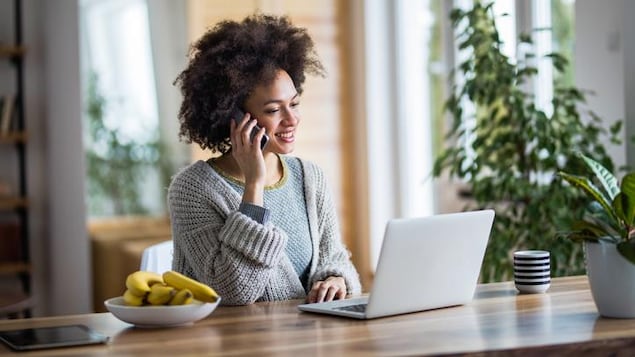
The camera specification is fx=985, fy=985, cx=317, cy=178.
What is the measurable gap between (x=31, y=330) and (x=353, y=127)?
4.20 meters

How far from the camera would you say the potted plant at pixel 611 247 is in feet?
6.74

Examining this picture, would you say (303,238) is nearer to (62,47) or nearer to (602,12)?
(602,12)

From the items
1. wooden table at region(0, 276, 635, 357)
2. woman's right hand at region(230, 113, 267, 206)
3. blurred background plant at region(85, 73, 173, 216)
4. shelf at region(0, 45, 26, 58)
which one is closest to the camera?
wooden table at region(0, 276, 635, 357)

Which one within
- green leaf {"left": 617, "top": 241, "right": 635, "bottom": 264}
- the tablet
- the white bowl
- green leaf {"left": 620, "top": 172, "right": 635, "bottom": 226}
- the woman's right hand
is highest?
the woman's right hand

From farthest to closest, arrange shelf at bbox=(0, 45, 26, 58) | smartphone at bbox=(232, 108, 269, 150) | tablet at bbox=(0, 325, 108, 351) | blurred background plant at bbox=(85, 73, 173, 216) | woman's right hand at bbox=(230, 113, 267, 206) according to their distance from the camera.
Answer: blurred background plant at bbox=(85, 73, 173, 216) → shelf at bbox=(0, 45, 26, 58) → smartphone at bbox=(232, 108, 269, 150) → woman's right hand at bbox=(230, 113, 267, 206) → tablet at bbox=(0, 325, 108, 351)

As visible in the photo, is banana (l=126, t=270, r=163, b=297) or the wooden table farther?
banana (l=126, t=270, r=163, b=297)

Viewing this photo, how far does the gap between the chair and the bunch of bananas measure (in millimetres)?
588

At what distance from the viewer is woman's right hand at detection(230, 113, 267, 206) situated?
2.52m

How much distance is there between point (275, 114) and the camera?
8.95 ft

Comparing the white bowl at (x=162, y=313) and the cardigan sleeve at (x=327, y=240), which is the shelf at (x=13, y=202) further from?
the white bowl at (x=162, y=313)

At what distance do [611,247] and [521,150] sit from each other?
1759 millimetres

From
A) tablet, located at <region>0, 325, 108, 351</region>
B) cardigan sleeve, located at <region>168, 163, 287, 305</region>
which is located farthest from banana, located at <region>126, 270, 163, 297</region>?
cardigan sleeve, located at <region>168, 163, 287, 305</region>

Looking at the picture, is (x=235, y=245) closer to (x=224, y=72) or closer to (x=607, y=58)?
(x=224, y=72)

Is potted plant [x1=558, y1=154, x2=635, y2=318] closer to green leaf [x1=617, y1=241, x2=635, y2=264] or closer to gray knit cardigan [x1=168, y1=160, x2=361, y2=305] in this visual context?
green leaf [x1=617, y1=241, x2=635, y2=264]
